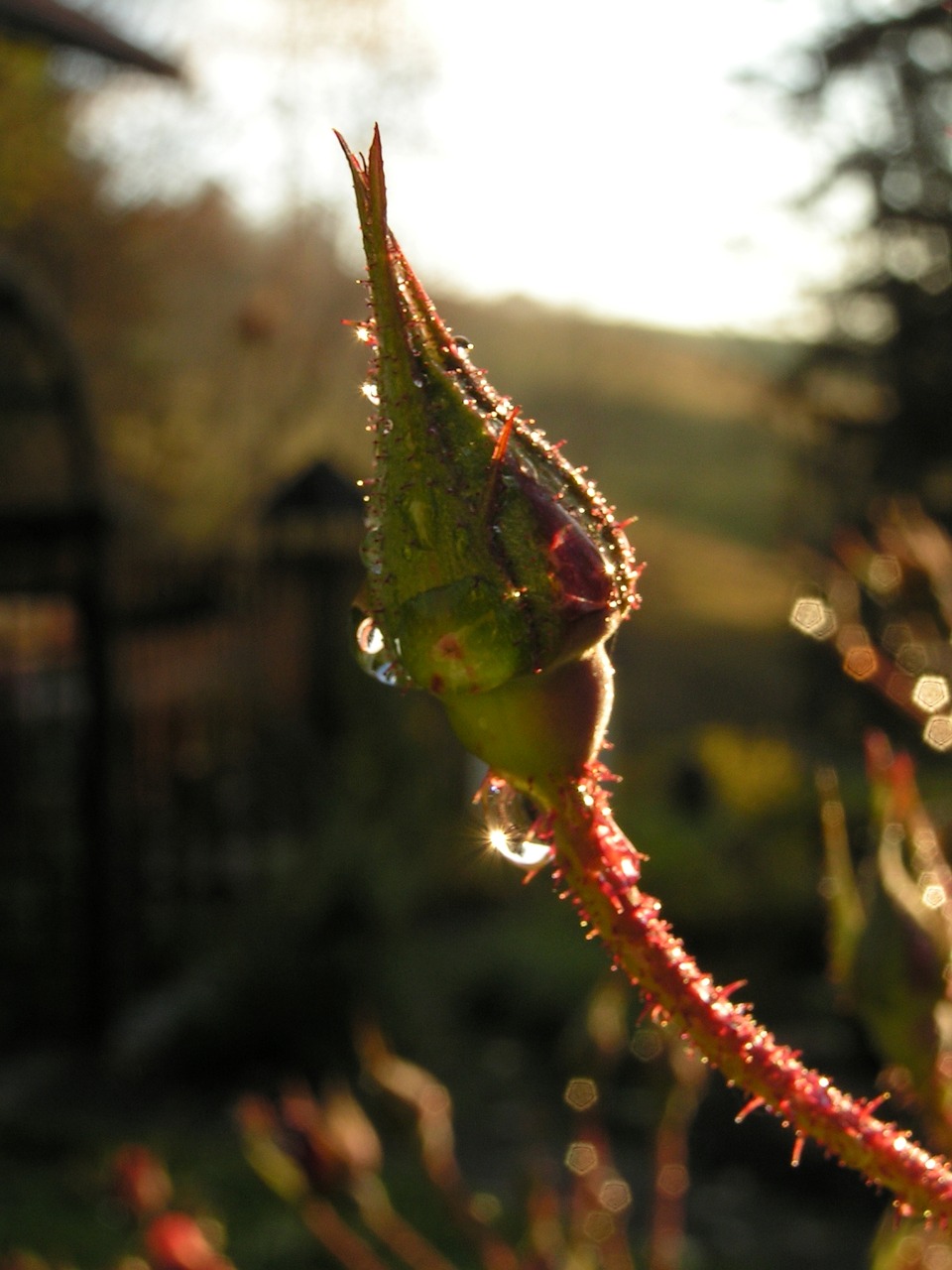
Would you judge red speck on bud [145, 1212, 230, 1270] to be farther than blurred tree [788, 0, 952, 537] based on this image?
No

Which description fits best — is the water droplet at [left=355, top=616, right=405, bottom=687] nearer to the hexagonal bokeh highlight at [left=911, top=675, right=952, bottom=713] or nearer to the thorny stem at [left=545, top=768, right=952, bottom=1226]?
the thorny stem at [left=545, top=768, right=952, bottom=1226]

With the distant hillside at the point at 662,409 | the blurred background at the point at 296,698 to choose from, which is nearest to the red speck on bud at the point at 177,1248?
the blurred background at the point at 296,698

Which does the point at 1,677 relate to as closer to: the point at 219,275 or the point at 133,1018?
the point at 133,1018

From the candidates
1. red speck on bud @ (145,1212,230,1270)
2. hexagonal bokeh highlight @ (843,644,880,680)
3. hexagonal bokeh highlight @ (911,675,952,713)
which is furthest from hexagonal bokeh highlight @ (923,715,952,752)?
red speck on bud @ (145,1212,230,1270)

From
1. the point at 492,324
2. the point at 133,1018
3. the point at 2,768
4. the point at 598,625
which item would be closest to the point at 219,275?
the point at 492,324

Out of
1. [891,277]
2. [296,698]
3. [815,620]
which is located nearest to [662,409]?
[891,277]

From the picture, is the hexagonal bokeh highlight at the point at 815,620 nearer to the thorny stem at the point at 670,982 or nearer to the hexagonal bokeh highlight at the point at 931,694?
the hexagonal bokeh highlight at the point at 931,694

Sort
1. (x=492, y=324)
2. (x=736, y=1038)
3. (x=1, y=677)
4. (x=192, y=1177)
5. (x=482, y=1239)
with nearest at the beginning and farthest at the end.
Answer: (x=736, y=1038) < (x=482, y=1239) < (x=192, y=1177) < (x=1, y=677) < (x=492, y=324)
